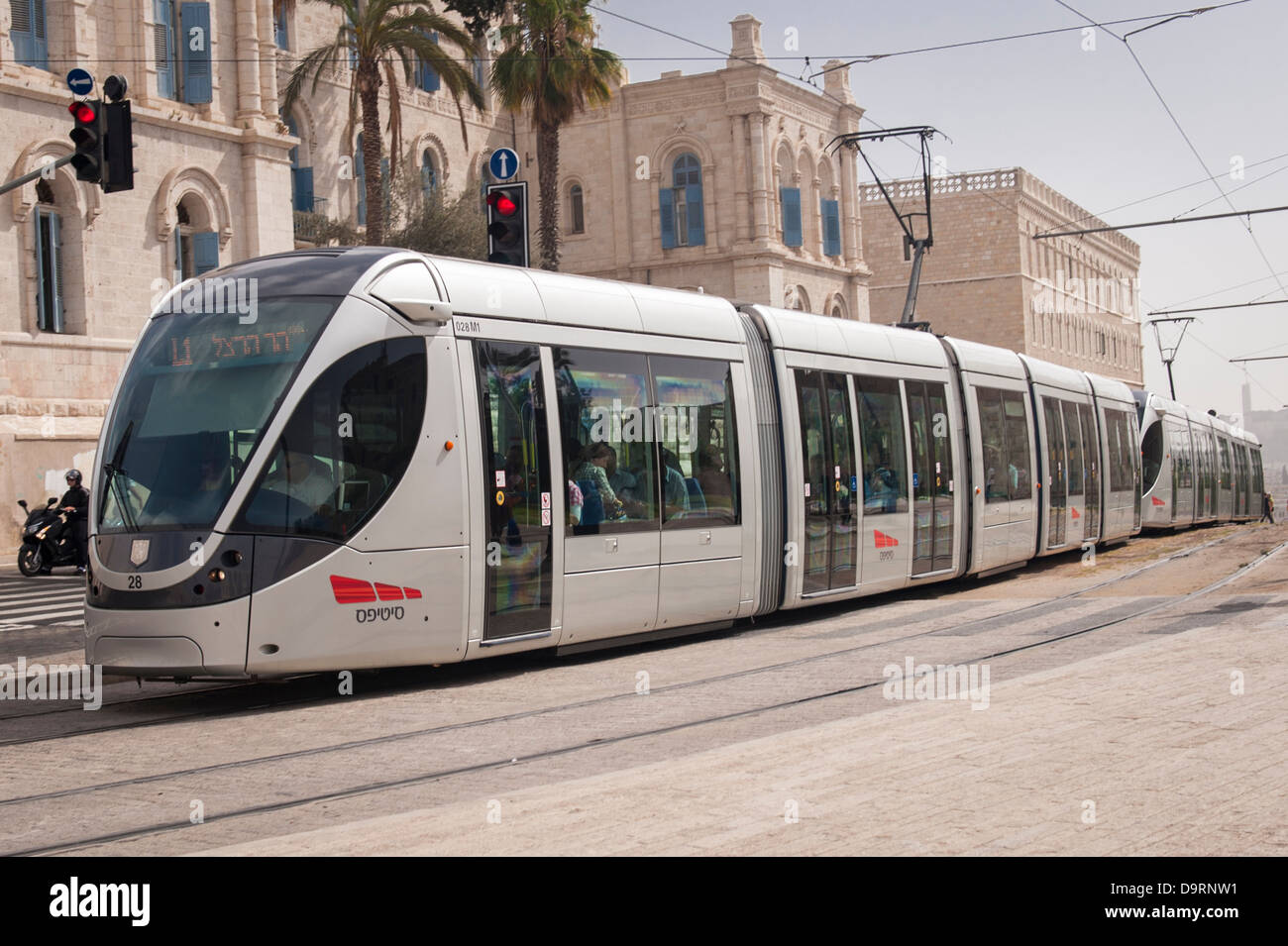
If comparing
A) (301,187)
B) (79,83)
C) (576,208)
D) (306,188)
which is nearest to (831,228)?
(576,208)

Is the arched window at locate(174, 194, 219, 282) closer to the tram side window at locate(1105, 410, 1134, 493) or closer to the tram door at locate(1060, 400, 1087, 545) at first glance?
the tram door at locate(1060, 400, 1087, 545)

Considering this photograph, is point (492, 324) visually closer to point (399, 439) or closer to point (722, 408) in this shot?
point (399, 439)

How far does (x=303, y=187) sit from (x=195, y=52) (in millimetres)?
9179

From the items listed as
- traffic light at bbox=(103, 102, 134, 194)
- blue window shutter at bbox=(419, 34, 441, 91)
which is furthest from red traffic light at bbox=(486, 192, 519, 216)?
blue window shutter at bbox=(419, 34, 441, 91)

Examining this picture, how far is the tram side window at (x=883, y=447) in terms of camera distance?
15.5 metres

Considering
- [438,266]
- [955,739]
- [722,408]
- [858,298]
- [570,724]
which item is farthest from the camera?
[858,298]

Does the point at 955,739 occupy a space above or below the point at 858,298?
below

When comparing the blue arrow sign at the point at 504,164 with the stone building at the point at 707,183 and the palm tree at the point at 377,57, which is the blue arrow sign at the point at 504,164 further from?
the stone building at the point at 707,183

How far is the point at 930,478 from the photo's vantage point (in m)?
16.9

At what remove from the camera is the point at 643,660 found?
1201 centimetres

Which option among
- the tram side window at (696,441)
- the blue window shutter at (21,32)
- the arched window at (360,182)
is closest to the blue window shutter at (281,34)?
the arched window at (360,182)

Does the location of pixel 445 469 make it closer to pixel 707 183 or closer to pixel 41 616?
pixel 41 616

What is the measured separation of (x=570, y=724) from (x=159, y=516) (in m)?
3.05
